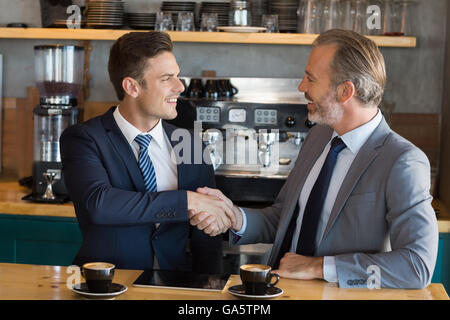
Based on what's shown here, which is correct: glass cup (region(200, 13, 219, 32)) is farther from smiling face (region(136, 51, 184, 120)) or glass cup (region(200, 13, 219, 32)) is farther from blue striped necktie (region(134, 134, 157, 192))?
blue striped necktie (region(134, 134, 157, 192))

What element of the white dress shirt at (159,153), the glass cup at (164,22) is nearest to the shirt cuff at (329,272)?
the white dress shirt at (159,153)

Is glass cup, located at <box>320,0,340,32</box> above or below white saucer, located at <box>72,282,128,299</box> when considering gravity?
above

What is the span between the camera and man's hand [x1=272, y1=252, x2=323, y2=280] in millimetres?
2051

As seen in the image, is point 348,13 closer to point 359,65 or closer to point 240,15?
point 240,15

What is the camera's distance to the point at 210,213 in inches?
96.8

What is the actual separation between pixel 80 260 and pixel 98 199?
0.92 ft

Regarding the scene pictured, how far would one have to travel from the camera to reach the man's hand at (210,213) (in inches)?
95.0

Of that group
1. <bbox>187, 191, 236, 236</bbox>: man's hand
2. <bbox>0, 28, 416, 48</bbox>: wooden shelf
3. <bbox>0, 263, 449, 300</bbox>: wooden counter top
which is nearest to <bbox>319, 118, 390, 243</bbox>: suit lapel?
<bbox>0, 263, 449, 300</bbox>: wooden counter top

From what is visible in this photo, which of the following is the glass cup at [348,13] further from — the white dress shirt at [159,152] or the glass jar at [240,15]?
the white dress shirt at [159,152]

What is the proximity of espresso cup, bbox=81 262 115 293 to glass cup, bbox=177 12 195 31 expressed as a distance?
219 centimetres

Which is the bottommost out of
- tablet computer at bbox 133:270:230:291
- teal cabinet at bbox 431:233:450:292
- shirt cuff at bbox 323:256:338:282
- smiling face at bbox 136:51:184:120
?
teal cabinet at bbox 431:233:450:292

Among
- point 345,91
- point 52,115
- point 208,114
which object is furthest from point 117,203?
point 52,115

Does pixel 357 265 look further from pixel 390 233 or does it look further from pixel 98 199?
pixel 98 199

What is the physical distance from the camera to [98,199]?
231 centimetres
